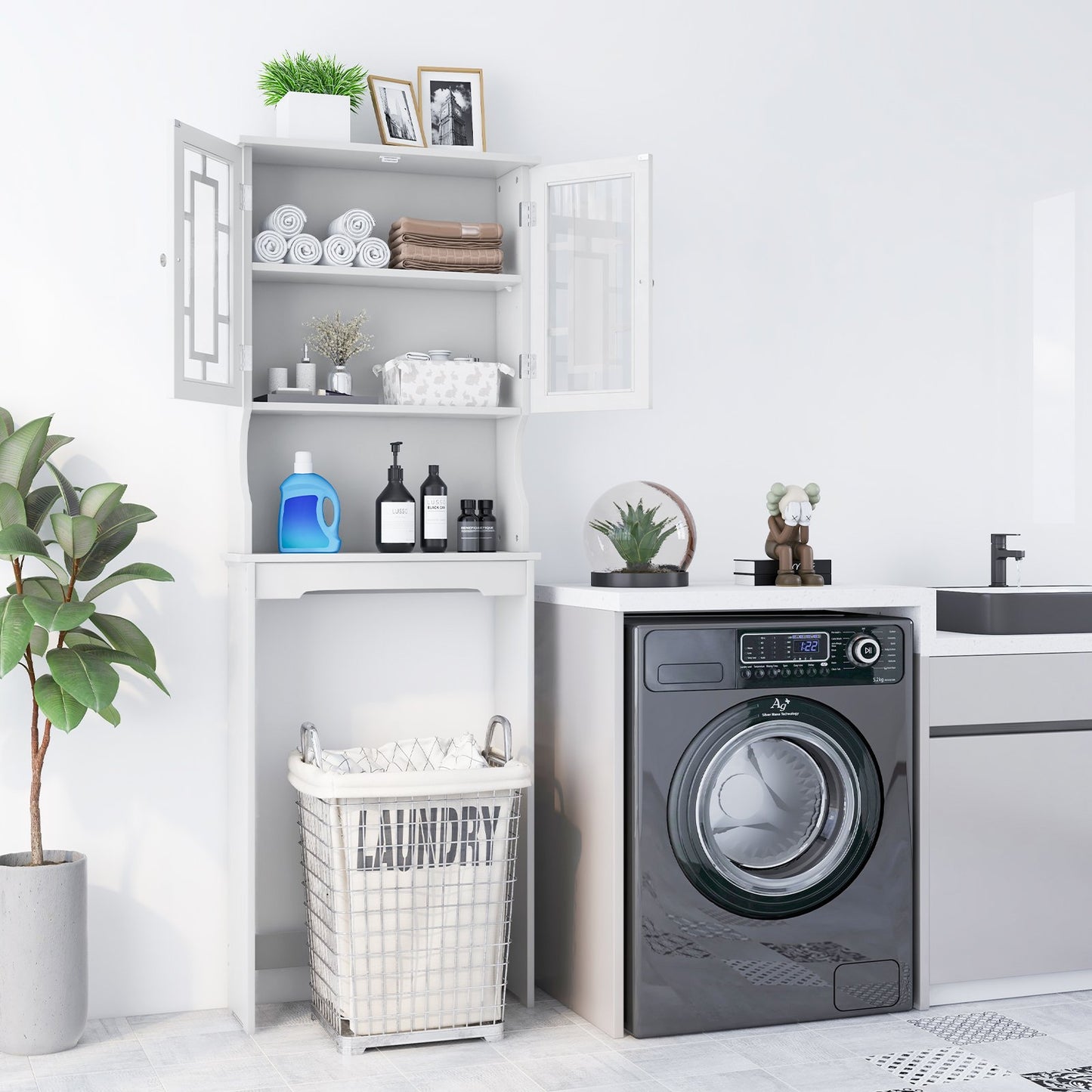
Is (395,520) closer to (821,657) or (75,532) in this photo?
(75,532)

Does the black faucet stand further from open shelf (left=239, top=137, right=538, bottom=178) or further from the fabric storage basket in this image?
open shelf (left=239, top=137, right=538, bottom=178)

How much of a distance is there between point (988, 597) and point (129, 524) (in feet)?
6.48

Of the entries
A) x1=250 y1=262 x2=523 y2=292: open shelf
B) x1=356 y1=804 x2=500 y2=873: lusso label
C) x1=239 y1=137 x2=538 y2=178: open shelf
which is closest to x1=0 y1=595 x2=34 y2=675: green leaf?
x1=356 y1=804 x2=500 y2=873: lusso label

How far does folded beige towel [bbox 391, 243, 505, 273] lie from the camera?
2.98 metres

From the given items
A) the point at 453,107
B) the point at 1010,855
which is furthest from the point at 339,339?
the point at 1010,855

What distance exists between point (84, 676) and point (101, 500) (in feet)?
1.30

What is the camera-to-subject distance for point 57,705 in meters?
2.57

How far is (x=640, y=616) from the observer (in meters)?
2.80

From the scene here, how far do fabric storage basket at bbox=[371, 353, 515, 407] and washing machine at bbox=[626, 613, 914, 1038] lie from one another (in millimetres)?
675

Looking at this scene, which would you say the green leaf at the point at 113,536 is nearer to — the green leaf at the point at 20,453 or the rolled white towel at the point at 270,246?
the green leaf at the point at 20,453

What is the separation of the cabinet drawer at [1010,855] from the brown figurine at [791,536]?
19.2 inches

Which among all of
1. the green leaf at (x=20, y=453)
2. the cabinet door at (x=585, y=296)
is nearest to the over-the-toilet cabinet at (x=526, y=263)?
the cabinet door at (x=585, y=296)

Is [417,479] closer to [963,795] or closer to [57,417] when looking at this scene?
[57,417]

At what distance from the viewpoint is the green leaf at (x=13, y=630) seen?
2.45m
